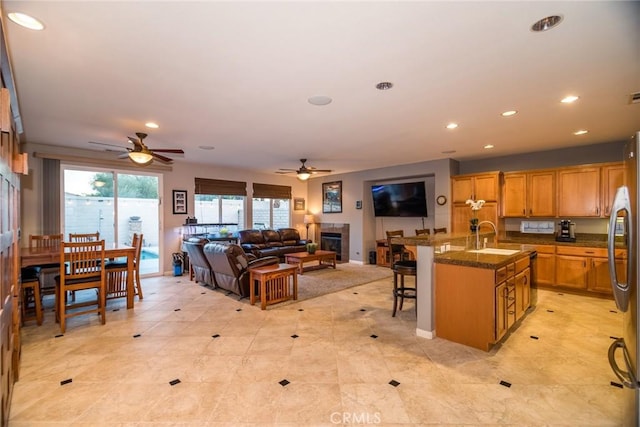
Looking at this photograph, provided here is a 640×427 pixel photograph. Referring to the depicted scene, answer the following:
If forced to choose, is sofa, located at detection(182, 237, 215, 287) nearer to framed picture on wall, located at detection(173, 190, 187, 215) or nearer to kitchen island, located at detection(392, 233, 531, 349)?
framed picture on wall, located at detection(173, 190, 187, 215)

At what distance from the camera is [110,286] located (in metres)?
4.46

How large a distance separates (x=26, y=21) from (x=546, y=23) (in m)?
3.40

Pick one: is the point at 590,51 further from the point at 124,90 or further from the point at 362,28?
the point at 124,90

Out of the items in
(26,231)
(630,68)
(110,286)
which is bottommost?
(110,286)

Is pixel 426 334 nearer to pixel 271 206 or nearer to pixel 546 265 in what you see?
pixel 546 265

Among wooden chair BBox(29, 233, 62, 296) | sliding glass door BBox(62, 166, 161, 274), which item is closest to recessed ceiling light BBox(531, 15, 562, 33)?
wooden chair BBox(29, 233, 62, 296)

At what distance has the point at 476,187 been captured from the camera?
6020 millimetres

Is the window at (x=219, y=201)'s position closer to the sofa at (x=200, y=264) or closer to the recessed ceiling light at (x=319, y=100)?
the sofa at (x=200, y=264)

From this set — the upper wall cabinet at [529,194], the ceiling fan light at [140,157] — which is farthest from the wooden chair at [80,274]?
the upper wall cabinet at [529,194]

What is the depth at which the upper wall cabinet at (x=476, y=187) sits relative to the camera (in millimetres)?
5750

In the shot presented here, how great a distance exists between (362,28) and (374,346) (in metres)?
2.89

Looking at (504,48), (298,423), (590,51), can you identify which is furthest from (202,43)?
(590,51)

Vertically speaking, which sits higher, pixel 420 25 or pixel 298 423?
pixel 420 25

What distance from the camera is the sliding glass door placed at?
5516mm
